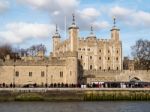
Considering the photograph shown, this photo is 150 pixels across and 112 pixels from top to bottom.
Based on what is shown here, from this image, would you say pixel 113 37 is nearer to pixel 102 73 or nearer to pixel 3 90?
pixel 102 73

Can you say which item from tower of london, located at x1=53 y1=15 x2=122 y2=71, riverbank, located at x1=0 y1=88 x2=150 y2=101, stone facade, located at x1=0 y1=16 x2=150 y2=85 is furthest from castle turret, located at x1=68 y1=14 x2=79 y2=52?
riverbank, located at x1=0 y1=88 x2=150 y2=101

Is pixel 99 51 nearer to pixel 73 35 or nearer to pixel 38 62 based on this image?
pixel 73 35

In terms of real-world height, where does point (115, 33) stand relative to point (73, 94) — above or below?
above

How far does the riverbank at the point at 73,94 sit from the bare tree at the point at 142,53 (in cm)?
4454

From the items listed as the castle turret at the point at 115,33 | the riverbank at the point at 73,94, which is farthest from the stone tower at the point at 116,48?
the riverbank at the point at 73,94

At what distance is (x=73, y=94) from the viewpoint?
242 feet

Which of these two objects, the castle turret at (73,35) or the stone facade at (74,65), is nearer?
the stone facade at (74,65)

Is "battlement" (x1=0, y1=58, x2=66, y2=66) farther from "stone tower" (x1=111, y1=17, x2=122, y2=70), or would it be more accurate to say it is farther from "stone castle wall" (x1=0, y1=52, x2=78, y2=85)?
"stone tower" (x1=111, y1=17, x2=122, y2=70)

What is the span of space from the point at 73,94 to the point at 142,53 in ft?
172

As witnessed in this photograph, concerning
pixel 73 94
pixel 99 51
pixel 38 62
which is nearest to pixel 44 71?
pixel 38 62

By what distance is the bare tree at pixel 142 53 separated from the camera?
121125 millimetres

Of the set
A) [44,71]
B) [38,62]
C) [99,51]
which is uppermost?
[99,51]

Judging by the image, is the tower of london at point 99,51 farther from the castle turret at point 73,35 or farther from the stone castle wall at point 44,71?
the stone castle wall at point 44,71

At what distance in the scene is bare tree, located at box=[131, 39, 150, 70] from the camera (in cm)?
12112
